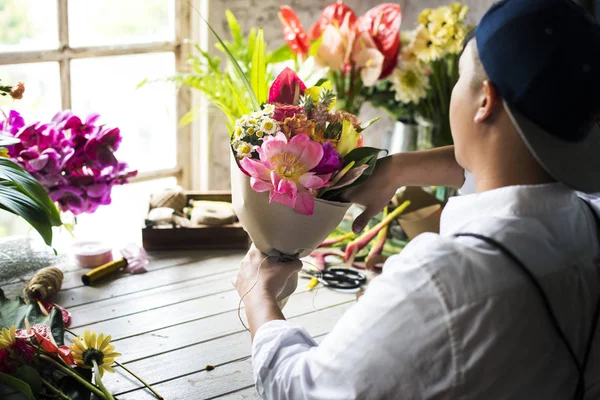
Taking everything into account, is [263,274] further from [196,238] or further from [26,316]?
[196,238]

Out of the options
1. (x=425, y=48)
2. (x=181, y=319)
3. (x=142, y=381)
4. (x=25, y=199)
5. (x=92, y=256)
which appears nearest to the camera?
(x=25, y=199)

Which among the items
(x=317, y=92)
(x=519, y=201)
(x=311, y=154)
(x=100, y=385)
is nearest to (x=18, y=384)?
(x=100, y=385)

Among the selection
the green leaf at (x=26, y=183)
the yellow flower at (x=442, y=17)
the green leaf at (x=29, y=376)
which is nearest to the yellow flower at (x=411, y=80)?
the yellow flower at (x=442, y=17)

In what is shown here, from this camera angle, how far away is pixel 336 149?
1.40 m

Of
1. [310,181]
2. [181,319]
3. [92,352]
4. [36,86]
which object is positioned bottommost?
[181,319]

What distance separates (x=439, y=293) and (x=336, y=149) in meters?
0.43

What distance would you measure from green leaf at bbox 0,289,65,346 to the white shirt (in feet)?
2.20

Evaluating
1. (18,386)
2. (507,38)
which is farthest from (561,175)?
(18,386)

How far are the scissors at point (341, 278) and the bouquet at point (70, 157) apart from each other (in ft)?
1.97

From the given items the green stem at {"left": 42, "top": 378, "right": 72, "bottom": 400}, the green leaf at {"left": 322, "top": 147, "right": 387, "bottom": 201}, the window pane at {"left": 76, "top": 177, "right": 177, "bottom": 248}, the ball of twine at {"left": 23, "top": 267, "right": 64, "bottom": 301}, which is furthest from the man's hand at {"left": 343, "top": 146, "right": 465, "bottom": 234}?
the window pane at {"left": 76, "top": 177, "right": 177, "bottom": 248}

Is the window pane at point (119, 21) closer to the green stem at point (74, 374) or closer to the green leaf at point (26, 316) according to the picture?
the green leaf at point (26, 316)

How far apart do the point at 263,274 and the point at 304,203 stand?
7.1 inches

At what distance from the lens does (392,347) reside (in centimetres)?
105

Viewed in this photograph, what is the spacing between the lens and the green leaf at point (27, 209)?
4.42ft
